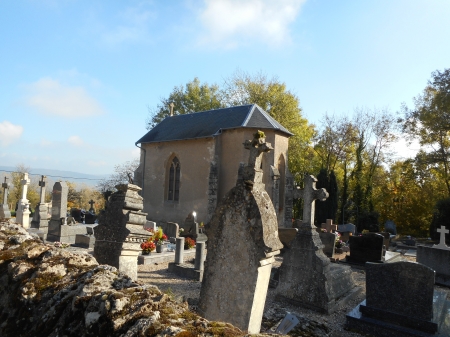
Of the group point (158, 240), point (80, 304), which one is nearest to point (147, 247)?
point (158, 240)

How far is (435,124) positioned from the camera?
25016mm

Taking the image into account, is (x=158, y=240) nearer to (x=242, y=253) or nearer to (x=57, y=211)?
(x=57, y=211)

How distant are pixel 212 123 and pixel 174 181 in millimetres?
4841

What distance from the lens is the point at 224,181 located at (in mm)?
20016

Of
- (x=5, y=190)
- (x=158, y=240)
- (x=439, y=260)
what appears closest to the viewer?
(x=439, y=260)

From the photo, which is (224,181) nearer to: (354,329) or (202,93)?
(354,329)

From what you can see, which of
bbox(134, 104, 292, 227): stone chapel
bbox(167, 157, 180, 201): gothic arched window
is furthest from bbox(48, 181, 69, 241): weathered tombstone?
bbox(167, 157, 180, 201): gothic arched window

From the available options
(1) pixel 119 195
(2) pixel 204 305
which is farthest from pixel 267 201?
(1) pixel 119 195

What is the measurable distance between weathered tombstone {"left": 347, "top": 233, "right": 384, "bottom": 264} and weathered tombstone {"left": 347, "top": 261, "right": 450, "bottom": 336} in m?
5.76

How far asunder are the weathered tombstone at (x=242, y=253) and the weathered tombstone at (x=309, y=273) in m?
3.40

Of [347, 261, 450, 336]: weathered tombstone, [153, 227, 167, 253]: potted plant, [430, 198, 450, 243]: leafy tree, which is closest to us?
[347, 261, 450, 336]: weathered tombstone

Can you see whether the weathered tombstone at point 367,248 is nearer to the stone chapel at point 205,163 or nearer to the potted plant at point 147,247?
the stone chapel at point 205,163

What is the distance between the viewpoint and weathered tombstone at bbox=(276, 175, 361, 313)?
711 cm

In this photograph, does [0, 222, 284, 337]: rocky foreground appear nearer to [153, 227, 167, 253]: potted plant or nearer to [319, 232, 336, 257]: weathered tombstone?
[153, 227, 167, 253]: potted plant
